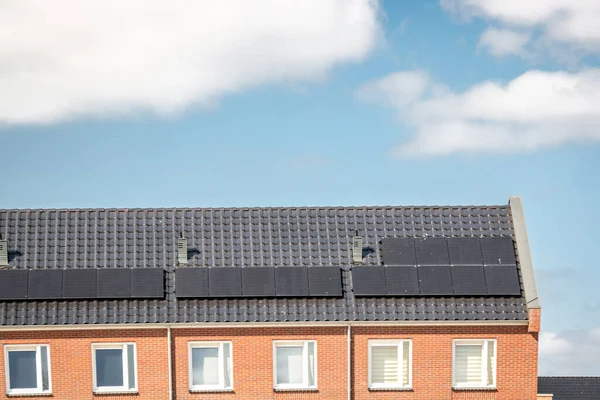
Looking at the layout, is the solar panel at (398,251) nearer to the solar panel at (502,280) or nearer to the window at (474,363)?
the solar panel at (502,280)

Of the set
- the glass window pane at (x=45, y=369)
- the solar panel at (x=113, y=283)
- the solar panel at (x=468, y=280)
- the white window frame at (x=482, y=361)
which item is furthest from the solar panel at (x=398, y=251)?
the glass window pane at (x=45, y=369)

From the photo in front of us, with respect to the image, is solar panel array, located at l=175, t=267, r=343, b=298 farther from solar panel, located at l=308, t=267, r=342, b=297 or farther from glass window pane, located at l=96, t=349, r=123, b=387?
glass window pane, located at l=96, t=349, r=123, b=387

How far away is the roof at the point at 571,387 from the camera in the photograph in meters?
41.7

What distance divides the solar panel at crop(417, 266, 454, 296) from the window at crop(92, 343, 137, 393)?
1092cm

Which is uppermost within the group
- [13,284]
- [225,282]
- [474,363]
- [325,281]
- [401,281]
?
[13,284]

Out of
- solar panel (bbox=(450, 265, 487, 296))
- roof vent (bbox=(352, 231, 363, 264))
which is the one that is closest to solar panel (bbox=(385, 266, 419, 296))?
roof vent (bbox=(352, 231, 363, 264))

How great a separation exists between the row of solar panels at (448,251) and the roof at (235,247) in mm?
500

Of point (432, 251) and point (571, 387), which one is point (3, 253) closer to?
point (432, 251)

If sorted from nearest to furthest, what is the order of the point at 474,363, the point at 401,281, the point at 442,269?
the point at 474,363 → the point at 401,281 → the point at 442,269

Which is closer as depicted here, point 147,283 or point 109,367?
point 109,367

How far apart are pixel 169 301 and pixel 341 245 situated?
6.96 m

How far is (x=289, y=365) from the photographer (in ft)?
90.8

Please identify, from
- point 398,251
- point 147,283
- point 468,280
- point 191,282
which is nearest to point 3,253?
point 147,283

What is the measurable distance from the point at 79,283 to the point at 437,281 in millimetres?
13357
